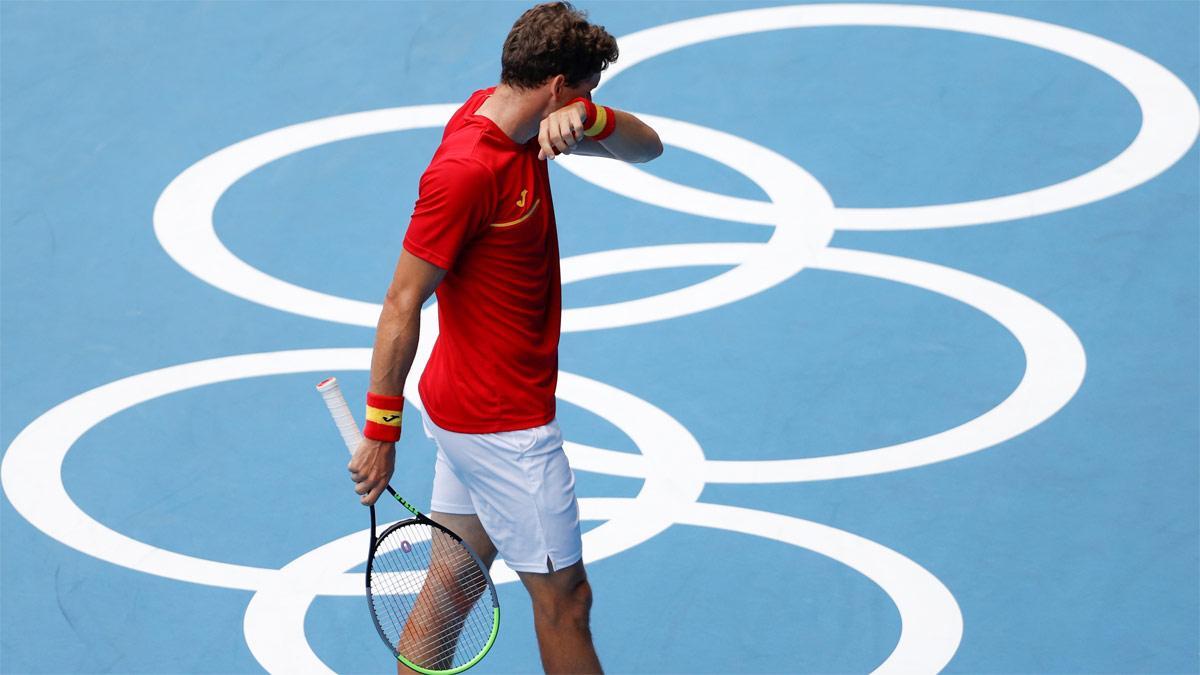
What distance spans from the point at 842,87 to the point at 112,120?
13.1ft

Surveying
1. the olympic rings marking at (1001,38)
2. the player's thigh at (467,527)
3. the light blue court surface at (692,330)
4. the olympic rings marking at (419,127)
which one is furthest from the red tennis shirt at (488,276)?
the olympic rings marking at (1001,38)

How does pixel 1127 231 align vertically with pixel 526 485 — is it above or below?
above

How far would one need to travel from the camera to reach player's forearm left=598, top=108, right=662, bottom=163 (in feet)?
15.5

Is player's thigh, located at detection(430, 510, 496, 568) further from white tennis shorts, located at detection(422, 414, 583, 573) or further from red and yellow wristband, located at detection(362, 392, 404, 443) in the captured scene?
red and yellow wristband, located at detection(362, 392, 404, 443)

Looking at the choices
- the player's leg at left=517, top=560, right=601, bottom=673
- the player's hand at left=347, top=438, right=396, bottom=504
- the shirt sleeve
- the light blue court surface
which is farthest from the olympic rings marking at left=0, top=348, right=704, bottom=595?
the shirt sleeve

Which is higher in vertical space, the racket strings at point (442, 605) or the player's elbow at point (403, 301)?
the player's elbow at point (403, 301)

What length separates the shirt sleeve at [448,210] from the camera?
14.1ft

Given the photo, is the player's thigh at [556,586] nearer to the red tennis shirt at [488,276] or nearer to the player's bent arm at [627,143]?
the red tennis shirt at [488,276]

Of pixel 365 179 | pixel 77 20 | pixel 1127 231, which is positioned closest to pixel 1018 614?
pixel 1127 231

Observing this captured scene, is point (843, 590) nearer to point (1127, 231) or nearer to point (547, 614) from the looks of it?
point (547, 614)

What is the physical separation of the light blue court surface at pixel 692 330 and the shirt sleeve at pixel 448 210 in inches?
74.3

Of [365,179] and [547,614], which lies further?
[365,179]

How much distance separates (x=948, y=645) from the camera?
18.1ft

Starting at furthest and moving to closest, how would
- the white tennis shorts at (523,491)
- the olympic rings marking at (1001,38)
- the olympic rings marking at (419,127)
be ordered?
1. the olympic rings marking at (1001,38)
2. the olympic rings marking at (419,127)
3. the white tennis shorts at (523,491)
